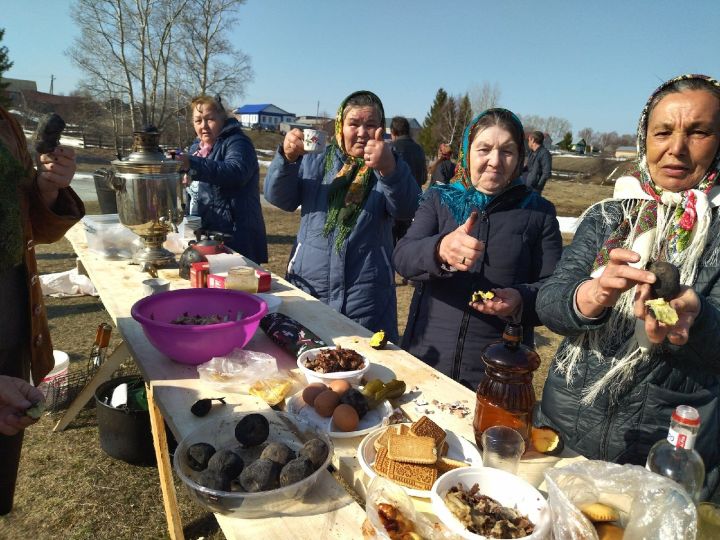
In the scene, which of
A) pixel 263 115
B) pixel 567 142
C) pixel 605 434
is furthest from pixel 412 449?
pixel 263 115

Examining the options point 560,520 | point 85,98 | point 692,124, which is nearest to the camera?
point 560,520

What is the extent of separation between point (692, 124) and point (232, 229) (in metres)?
3.20

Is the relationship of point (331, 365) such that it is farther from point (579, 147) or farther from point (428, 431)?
point (579, 147)

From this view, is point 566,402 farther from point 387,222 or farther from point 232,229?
point 232,229

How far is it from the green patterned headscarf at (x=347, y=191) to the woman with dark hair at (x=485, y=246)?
64 centimetres

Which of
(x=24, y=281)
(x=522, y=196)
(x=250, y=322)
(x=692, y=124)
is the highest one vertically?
(x=692, y=124)

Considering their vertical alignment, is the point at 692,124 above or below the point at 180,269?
above

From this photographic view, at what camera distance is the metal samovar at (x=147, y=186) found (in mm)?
2662

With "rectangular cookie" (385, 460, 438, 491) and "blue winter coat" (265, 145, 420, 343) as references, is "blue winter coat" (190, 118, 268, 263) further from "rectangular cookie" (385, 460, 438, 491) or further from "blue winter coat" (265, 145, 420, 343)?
"rectangular cookie" (385, 460, 438, 491)

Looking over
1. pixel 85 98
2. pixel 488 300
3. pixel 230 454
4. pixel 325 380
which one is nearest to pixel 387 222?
pixel 488 300

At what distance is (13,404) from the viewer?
126 centimetres

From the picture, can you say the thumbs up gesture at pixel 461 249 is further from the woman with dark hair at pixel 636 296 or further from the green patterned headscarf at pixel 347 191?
the green patterned headscarf at pixel 347 191

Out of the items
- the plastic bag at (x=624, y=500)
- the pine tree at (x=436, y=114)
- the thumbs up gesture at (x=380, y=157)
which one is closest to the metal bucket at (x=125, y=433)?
the thumbs up gesture at (x=380, y=157)

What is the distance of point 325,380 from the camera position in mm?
1560
